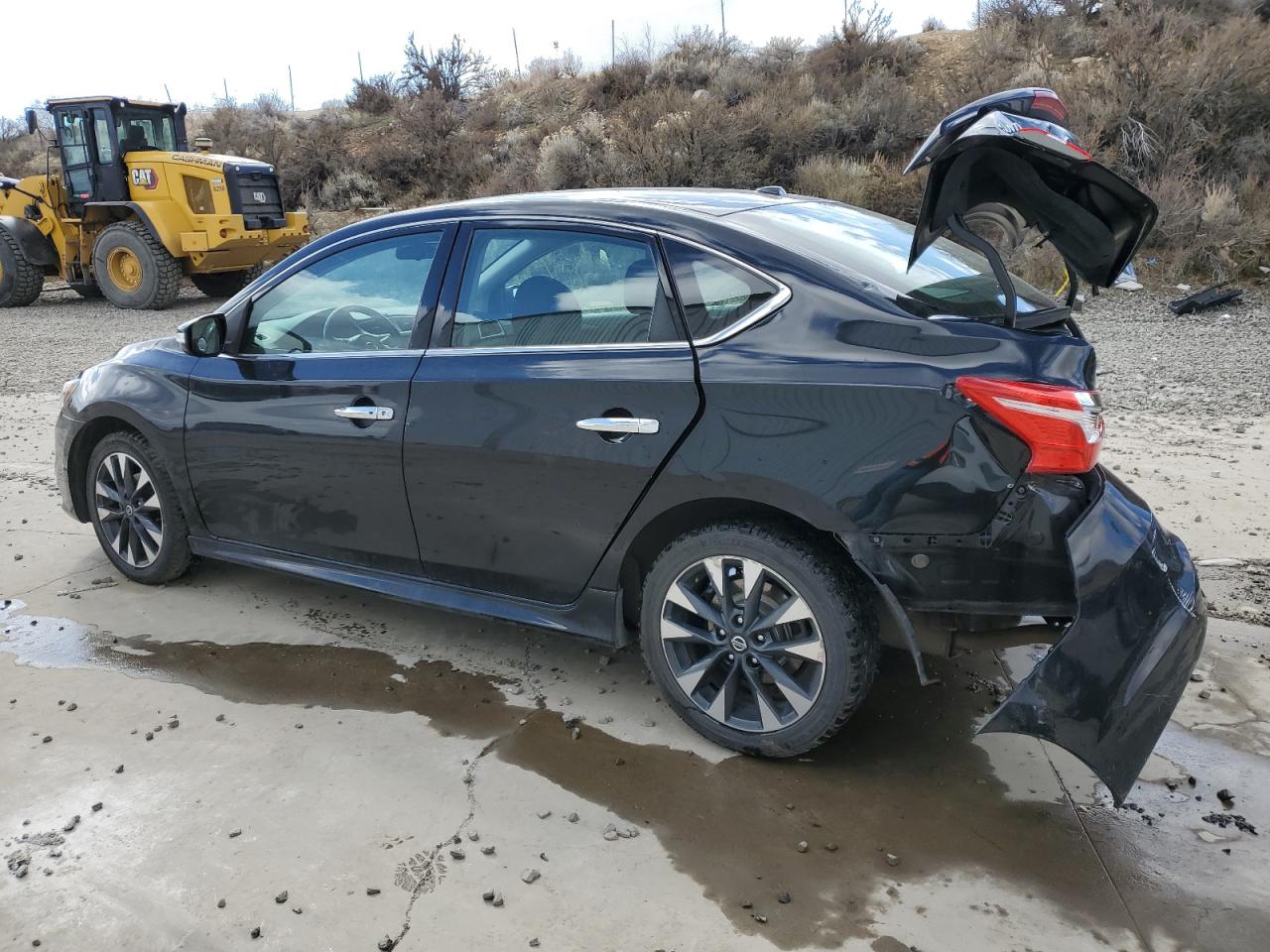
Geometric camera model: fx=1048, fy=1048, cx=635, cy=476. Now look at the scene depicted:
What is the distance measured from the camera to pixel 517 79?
28.9 m

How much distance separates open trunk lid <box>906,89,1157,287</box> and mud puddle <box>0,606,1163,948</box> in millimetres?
1524

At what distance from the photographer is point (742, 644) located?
3.20m

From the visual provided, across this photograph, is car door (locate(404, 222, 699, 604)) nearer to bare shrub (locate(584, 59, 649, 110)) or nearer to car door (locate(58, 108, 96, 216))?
car door (locate(58, 108, 96, 216))

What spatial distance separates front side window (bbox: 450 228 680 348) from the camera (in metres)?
3.34

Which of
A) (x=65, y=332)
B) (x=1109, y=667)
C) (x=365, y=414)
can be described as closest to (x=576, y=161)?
(x=65, y=332)

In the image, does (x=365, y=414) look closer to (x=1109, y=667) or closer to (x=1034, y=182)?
(x=1034, y=182)

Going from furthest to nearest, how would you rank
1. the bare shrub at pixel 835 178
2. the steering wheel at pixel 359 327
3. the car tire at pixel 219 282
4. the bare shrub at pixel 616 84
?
the bare shrub at pixel 616 84
the car tire at pixel 219 282
the bare shrub at pixel 835 178
the steering wheel at pixel 359 327

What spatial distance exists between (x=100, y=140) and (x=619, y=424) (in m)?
15.2

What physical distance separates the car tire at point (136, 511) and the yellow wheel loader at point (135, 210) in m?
11.7

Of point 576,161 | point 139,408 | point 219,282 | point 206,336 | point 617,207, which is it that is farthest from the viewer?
point 576,161

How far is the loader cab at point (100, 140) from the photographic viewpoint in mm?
15297

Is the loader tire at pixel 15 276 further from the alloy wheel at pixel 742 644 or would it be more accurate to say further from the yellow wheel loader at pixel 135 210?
the alloy wheel at pixel 742 644

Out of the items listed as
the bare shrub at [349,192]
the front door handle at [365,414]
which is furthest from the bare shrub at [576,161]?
the front door handle at [365,414]

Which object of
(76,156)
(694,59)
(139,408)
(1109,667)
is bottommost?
(1109,667)
